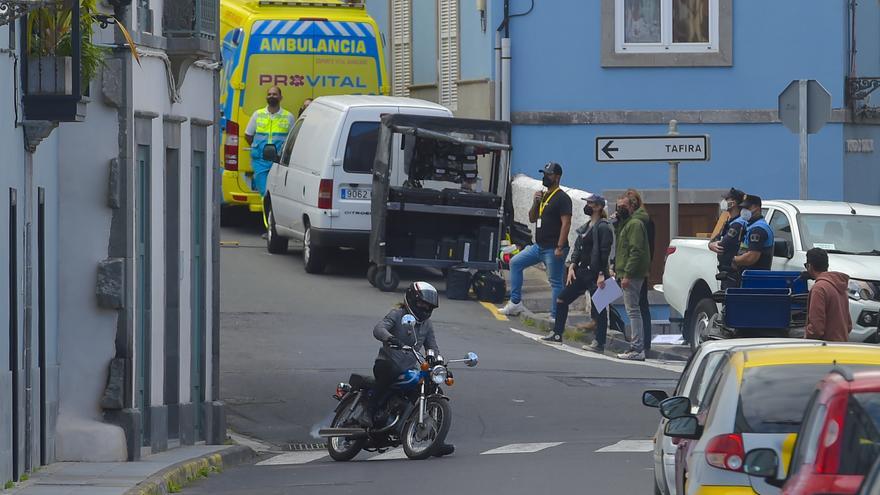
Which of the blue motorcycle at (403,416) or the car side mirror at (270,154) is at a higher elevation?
the car side mirror at (270,154)

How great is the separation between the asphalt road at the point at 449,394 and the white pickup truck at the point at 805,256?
3.12ft

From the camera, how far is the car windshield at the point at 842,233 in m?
19.6

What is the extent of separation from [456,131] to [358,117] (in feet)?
5.05

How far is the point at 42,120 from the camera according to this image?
43.0 feet

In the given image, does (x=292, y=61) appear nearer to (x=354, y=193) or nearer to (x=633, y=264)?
(x=354, y=193)

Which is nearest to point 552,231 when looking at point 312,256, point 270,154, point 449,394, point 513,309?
point 513,309

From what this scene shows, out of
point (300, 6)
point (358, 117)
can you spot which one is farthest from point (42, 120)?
point (300, 6)

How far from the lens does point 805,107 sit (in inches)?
813

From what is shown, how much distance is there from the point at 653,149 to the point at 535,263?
98.1 inches

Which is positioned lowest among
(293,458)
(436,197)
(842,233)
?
(293,458)

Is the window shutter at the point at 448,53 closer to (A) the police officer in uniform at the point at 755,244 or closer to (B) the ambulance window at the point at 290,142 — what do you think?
(B) the ambulance window at the point at 290,142

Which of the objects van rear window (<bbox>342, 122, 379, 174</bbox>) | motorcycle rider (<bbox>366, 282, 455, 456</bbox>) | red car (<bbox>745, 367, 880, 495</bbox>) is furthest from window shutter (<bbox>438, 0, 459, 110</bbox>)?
red car (<bbox>745, 367, 880, 495</bbox>)

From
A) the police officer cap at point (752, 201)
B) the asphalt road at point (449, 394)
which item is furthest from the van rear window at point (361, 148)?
the police officer cap at point (752, 201)

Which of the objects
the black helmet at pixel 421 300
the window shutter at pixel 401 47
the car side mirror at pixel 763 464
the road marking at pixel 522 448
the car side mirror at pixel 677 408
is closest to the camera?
the car side mirror at pixel 763 464
